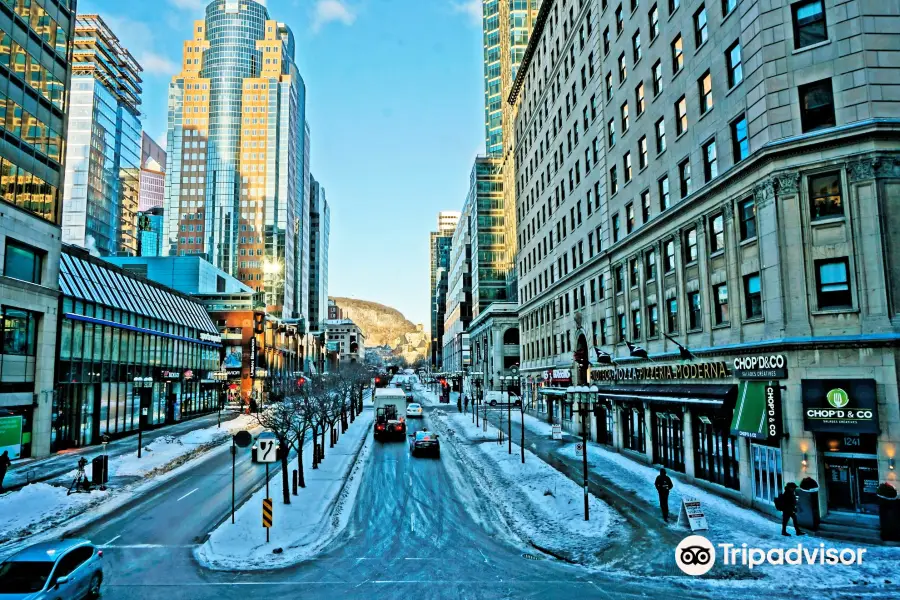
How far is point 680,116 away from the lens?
29.6 m

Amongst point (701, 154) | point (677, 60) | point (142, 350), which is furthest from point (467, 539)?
point (142, 350)

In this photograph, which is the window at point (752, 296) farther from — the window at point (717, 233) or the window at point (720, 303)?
the window at point (717, 233)

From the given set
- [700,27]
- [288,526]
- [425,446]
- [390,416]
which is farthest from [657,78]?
[390,416]

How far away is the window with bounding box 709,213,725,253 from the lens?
25.0m

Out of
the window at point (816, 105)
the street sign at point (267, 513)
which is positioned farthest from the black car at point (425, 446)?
the window at point (816, 105)

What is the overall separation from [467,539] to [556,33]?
49.3 meters

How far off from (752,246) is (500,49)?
131 m

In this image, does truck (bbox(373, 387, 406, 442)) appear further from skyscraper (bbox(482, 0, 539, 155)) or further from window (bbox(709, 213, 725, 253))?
skyscraper (bbox(482, 0, 539, 155))

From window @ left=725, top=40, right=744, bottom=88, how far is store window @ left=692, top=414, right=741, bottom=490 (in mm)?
14300

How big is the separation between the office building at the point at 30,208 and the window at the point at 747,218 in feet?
128

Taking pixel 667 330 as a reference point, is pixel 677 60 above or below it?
above

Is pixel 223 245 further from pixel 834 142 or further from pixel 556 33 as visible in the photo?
pixel 834 142

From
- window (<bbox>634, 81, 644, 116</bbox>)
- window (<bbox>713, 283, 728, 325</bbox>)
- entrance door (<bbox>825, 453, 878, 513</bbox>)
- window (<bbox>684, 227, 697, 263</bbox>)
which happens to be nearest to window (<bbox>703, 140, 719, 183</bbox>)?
window (<bbox>684, 227, 697, 263</bbox>)

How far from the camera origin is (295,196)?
196 metres
